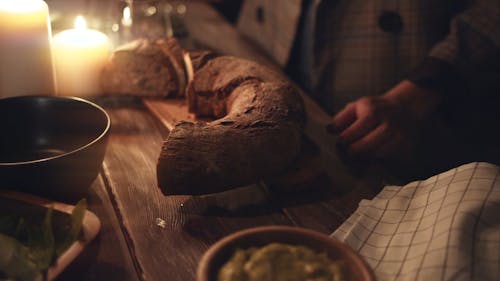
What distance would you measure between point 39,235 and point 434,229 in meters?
0.64

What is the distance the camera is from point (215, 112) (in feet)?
4.70

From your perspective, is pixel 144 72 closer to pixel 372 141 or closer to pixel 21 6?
pixel 21 6

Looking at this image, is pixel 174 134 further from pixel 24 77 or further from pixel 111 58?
pixel 111 58

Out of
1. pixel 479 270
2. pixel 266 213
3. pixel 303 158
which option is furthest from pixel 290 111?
pixel 479 270

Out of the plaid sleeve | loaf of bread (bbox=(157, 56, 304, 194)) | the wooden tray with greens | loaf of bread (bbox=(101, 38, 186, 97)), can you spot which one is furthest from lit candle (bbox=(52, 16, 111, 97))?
the plaid sleeve

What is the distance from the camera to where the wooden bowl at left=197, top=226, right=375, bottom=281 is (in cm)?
74

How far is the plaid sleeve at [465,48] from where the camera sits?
6.03ft

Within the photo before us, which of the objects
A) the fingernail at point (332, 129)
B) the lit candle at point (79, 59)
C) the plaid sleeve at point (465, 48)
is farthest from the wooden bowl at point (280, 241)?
the plaid sleeve at point (465, 48)

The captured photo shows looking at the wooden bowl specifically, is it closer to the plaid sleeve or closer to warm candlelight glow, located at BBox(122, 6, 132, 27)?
the plaid sleeve

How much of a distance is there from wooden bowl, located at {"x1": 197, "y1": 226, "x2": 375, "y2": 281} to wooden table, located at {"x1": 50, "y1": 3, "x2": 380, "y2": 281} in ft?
0.50

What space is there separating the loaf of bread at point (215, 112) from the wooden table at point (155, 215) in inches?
2.6

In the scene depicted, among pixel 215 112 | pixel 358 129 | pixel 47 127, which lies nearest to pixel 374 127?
pixel 358 129

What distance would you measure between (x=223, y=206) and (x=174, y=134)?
181mm

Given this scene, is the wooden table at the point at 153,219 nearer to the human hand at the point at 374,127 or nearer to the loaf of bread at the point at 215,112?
the loaf of bread at the point at 215,112
